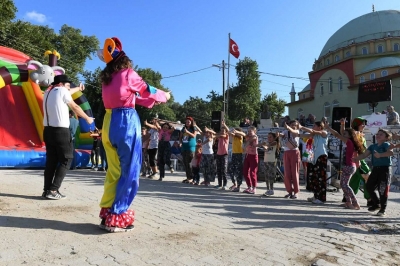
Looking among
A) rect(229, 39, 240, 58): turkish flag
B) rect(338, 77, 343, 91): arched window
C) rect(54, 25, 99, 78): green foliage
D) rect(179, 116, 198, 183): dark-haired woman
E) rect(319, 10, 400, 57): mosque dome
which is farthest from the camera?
rect(319, 10, 400, 57): mosque dome

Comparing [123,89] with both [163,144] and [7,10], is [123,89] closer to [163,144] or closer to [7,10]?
[163,144]

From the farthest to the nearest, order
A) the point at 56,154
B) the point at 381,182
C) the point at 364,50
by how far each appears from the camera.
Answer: the point at 364,50, the point at 381,182, the point at 56,154

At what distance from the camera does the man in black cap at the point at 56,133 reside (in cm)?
493

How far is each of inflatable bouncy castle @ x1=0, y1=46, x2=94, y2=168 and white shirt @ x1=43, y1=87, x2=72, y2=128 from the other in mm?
5509

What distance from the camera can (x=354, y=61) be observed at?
1547 inches

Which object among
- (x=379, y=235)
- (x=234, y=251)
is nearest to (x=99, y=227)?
(x=234, y=251)

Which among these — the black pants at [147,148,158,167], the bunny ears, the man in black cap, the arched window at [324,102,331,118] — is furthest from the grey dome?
the bunny ears

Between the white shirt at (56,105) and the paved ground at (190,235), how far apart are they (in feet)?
3.85

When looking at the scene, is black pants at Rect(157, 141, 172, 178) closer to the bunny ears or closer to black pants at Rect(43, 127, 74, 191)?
black pants at Rect(43, 127, 74, 191)

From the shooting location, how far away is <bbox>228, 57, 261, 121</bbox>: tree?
4166cm

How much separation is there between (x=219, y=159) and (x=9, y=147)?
7075mm

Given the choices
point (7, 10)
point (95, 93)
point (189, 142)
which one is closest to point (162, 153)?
point (189, 142)

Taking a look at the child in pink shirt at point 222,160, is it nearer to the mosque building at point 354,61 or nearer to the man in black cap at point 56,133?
the man in black cap at point 56,133

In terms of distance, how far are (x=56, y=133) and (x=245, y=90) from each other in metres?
38.4
